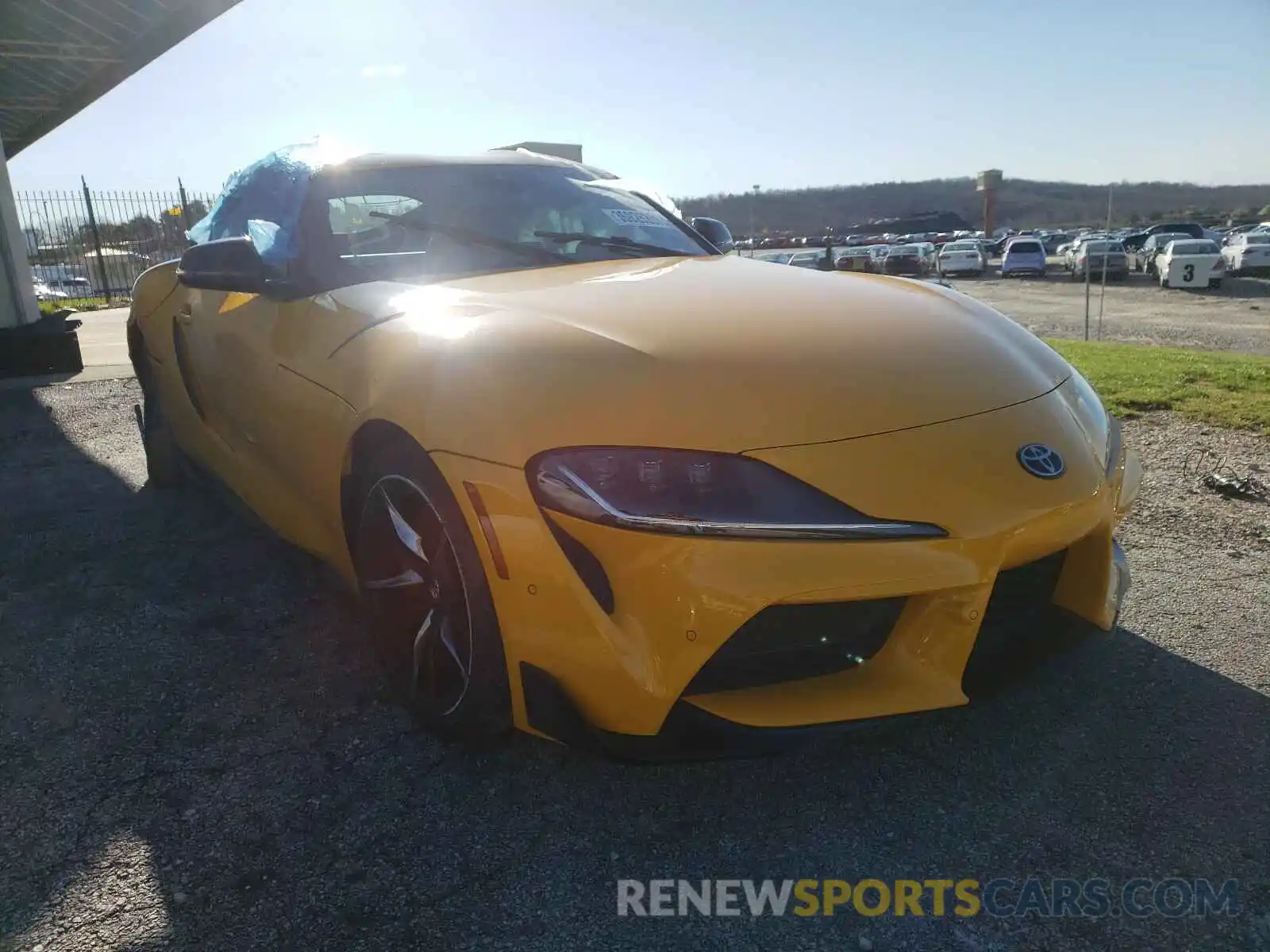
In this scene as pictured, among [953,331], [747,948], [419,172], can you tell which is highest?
[419,172]

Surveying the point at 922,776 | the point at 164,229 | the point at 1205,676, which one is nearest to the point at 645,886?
the point at 922,776

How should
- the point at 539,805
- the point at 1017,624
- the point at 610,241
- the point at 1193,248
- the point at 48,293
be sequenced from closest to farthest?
the point at 1017,624 → the point at 539,805 → the point at 610,241 → the point at 48,293 → the point at 1193,248

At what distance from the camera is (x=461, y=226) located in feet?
9.27

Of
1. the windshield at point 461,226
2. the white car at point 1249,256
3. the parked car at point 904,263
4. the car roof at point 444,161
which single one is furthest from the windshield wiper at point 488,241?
the parked car at point 904,263

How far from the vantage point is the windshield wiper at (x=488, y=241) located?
2.79 meters

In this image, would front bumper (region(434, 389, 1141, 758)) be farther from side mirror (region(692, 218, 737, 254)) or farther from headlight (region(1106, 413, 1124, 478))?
side mirror (region(692, 218, 737, 254))

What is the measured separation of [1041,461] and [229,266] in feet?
7.46

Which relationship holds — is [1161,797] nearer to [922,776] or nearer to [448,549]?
[922,776]

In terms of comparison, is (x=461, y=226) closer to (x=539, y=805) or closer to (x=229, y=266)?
(x=229, y=266)

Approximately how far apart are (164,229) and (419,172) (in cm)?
1828

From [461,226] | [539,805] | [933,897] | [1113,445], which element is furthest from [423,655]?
[1113,445]

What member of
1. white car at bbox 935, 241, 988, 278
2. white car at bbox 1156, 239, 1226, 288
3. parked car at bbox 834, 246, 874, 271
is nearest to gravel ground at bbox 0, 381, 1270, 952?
white car at bbox 1156, 239, 1226, 288

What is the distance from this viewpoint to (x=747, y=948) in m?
1.54

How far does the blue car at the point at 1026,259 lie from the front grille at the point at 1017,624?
113 feet
